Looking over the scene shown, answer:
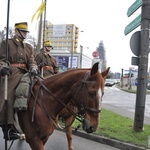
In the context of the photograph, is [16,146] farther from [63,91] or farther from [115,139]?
[63,91]

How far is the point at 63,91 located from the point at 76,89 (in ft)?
0.98

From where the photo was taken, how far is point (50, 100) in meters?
4.07

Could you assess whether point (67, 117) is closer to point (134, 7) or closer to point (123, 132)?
point (123, 132)

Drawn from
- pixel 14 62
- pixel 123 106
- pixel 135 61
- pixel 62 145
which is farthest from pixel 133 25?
pixel 123 106

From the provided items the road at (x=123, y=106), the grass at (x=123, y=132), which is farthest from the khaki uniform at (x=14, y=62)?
the road at (x=123, y=106)

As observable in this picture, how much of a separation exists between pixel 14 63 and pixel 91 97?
1.77 meters

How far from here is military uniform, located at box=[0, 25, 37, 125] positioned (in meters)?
4.13

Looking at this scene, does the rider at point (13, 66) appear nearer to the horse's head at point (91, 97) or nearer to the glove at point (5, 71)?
the glove at point (5, 71)

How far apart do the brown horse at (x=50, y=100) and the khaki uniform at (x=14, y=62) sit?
25cm

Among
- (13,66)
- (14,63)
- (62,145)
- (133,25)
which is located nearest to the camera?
(13,66)

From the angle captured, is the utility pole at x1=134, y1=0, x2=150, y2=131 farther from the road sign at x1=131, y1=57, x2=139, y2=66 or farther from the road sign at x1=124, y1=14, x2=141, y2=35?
the road sign at x1=124, y1=14, x2=141, y2=35

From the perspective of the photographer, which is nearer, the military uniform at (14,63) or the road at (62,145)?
the military uniform at (14,63)

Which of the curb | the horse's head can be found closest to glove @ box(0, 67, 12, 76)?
the horse's head

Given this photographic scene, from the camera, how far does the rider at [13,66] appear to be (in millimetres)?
4121
